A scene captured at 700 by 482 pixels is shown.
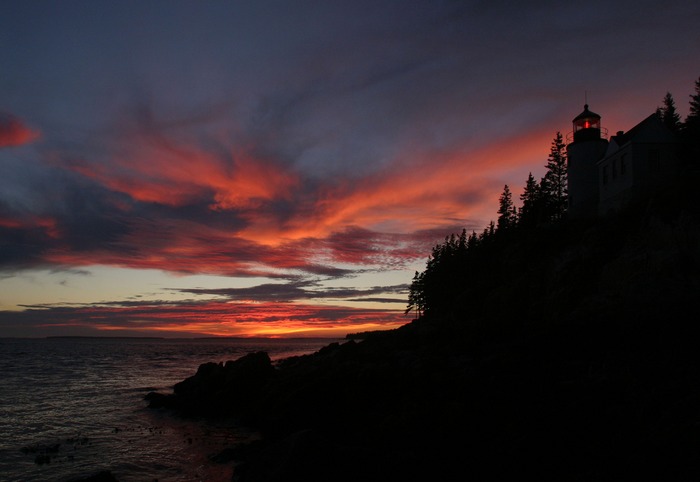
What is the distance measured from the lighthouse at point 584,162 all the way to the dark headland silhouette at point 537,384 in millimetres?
1165

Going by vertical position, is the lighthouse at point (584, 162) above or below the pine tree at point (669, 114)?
below

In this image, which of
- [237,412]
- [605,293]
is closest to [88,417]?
[237,412]

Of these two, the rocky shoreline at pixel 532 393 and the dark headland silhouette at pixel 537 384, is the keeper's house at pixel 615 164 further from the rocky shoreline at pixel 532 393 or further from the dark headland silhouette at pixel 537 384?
the rocky shoreline at pixel 532 393

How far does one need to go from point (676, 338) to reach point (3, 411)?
38284mm

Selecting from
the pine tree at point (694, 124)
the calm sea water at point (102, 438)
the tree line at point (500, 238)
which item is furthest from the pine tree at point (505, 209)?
the calm sea water at point (102, 438)

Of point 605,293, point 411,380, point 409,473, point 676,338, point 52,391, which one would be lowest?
point 52,391

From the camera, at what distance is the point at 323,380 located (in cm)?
2344

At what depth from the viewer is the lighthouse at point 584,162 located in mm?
37969

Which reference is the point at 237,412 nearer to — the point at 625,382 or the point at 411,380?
the point at 411,380

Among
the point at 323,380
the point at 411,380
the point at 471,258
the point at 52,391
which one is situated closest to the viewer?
the point at 411,380

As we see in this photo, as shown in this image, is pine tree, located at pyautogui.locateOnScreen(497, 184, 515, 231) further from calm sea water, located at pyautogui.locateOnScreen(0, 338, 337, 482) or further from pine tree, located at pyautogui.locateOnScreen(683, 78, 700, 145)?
calm sea water, located at pyautogui.locateOnScreen(0, 338, 337, 482)

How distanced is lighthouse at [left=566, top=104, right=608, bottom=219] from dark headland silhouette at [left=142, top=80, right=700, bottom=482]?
116 cm

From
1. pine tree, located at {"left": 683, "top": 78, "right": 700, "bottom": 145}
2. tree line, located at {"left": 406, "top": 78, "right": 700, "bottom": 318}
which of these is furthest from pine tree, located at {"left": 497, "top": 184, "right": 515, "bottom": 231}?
pine tree, located at {"left": 683, "top": 78, "right": 700, "bottom": 145}

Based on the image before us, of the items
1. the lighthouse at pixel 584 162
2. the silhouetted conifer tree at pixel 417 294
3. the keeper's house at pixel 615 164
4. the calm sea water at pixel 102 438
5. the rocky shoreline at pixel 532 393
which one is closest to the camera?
the rocky shoreline at pixel 532 393
